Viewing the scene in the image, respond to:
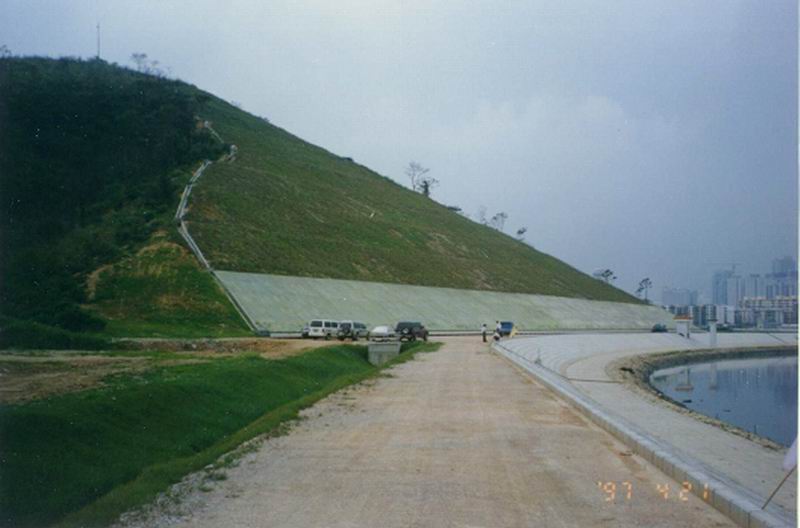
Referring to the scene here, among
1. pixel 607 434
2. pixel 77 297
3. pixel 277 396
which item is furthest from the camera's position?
pixel 77 297

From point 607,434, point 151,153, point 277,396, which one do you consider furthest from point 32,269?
point 607,434

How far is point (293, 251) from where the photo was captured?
226ft

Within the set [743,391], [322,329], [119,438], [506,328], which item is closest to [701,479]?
[119,438]

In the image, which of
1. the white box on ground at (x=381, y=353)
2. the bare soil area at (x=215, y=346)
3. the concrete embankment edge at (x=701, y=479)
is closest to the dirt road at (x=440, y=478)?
the concrete embankment edge at (x=701, y=479)

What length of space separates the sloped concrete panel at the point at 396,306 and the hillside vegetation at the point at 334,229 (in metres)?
1.82

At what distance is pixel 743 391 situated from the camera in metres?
41.0

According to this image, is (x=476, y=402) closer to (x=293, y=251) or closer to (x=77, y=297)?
(x=77, y=297)

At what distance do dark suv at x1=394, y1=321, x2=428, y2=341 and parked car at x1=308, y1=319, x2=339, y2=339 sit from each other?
16.3 ft

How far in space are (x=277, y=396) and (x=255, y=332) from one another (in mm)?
29048

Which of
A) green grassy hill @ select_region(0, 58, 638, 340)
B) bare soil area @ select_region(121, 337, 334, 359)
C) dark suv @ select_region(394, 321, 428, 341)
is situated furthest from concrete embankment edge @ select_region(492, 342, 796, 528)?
dark suv @ select_region(394, 321, 428, 341)

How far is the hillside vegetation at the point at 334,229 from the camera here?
6681 cm

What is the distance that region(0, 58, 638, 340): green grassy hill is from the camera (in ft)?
164

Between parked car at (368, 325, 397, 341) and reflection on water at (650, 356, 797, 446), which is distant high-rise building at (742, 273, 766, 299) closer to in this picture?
reflection on water at (650, 356, 797, 446)

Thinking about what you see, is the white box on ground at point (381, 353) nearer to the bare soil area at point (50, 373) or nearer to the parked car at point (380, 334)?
the parked car at point (380, 334)
